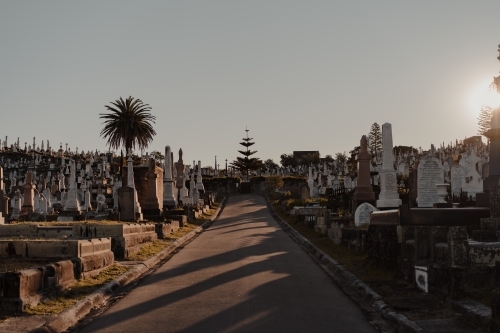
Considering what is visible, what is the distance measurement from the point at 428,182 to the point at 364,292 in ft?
39.2

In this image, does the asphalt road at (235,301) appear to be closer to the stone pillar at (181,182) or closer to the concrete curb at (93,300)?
the concrete curb at (93,300)

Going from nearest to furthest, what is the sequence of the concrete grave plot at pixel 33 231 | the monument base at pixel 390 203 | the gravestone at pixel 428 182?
1. the concrete grave plot at pixel 33 231
2. the gravestone at pixel 428 182
3. the monument base at pixel 390 203

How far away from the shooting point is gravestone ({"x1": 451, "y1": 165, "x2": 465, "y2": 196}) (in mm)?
31578

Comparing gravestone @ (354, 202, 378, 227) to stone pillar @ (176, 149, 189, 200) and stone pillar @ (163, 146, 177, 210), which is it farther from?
stone pillar @ (176, 149, 189, 200)

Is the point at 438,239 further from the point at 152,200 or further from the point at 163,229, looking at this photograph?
the point at 152,200

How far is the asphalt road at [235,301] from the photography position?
7.89 metres

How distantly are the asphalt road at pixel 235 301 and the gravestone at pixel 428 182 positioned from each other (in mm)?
7421

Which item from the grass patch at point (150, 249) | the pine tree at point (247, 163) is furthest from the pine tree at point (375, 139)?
the grass patch at point (150, 249)

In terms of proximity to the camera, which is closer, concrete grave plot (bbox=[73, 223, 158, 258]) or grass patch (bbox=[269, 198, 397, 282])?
grass patch (bbox=[269, 198, 397, 282])

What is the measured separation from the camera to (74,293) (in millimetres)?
9953

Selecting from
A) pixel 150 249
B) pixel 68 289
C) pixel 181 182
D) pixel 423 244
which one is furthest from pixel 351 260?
pixel 181 182

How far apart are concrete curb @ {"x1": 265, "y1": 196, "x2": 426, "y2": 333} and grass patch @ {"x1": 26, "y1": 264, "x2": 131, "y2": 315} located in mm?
4336

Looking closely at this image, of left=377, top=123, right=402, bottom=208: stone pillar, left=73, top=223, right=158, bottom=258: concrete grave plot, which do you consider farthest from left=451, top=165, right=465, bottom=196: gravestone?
left=73, top=223, right=158, bottom=258: concrete grave plot

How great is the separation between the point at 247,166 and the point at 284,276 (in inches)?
3929
